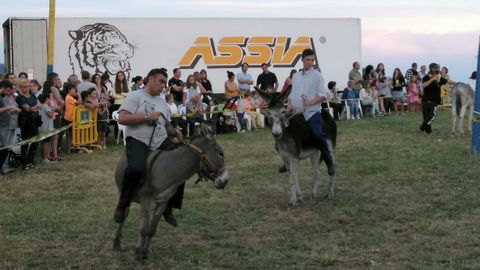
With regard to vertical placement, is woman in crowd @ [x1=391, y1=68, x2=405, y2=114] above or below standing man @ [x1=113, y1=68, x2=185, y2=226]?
above

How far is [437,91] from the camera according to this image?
1877 centimetres

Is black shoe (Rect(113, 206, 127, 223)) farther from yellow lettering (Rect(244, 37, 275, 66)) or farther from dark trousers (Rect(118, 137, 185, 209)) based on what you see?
yellow lettering (Rect(244, 37, 275, 66))

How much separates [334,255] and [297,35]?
2162 centimetres

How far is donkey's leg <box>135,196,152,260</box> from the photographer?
7312 millimetres

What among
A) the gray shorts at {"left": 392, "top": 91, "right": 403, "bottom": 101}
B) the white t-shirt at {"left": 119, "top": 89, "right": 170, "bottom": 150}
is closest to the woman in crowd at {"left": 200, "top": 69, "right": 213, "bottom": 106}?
the gray shorts at {"left": 392, "top": 91, "right": 403, "bottom": 101}

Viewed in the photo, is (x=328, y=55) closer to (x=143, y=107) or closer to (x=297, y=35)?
(x=297, y=35)

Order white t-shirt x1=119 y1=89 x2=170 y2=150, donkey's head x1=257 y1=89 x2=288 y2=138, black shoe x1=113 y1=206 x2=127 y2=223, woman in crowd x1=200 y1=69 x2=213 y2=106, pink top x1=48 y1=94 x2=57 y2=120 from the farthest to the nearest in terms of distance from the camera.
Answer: woman in crowd x1=200 y1=69 x2=213 y2=106
pink top x1=48 y1=94 x2=57 y2=120
donkey's head x1=257 y1=89 x2=288 y2=138
black shoe x1=113 y1=206 x2=127 y2=223
white t-shirt x1=119 y1=89 x2=170 y2=150

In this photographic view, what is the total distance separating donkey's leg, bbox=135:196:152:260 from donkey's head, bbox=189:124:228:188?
2.15 feet

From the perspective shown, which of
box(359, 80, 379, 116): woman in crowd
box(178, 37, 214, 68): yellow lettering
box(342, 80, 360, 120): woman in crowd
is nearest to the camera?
box(342, 80, 360, 120): woman in crowd

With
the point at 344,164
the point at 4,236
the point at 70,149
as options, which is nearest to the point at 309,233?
the point at 4,236

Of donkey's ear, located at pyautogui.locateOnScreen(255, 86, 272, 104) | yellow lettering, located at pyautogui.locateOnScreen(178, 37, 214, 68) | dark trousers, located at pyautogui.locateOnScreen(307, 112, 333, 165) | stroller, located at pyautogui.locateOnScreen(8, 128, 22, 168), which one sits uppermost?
yellow lettering, located at pyautogui.locateOnScreen(178, 37, 214, 68)

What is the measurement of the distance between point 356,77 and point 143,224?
2085 centimetres

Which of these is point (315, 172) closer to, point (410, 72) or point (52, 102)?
point (52, 102)

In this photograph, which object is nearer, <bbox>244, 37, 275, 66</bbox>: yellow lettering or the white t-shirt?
the white t-shirt
